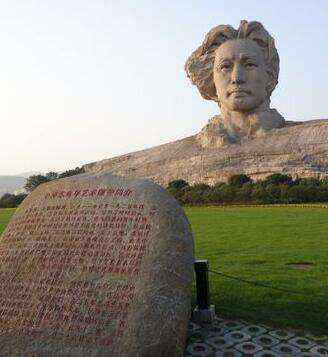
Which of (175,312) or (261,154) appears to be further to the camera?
(261,154)

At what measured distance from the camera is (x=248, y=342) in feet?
14.1

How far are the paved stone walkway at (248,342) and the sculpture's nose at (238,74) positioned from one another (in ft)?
70.0

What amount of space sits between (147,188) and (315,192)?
1445cm

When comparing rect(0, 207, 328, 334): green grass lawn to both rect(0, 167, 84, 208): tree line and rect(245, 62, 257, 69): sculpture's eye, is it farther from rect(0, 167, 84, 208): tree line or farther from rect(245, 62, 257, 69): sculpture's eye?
rect(0, 167, 84, 208): tree line

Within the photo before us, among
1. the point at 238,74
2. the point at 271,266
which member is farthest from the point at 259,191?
the point at 271,266

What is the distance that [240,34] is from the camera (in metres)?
25.5

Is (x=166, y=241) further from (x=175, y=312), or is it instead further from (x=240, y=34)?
(x=240, y=34)

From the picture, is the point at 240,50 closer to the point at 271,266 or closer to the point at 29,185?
the point at 29,185

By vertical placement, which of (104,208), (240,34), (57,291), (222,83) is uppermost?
(240,34)

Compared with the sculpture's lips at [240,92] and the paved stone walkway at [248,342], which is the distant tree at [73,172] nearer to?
the sculpture's lips at [240,92]

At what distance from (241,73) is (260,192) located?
347 inches

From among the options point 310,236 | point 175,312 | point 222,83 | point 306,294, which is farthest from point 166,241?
point 222,83

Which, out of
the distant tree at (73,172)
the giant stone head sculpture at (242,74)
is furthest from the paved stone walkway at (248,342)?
the distant tree at (73,172)

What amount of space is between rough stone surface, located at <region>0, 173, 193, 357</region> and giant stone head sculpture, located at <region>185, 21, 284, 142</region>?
21.6 meters
